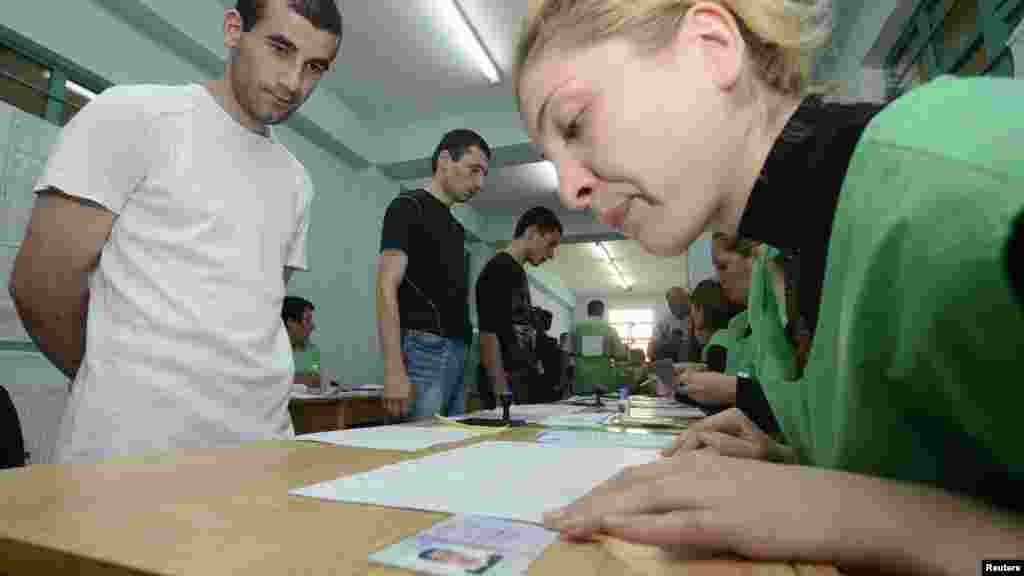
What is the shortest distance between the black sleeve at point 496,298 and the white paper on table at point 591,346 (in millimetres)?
1095

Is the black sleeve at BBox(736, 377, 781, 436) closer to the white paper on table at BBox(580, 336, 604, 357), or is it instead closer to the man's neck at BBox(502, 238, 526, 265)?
the man's neck at BBox(502, 238, 526, 265)

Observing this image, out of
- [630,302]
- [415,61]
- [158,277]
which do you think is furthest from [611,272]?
[158,277]

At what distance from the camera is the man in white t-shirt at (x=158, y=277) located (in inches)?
33.2

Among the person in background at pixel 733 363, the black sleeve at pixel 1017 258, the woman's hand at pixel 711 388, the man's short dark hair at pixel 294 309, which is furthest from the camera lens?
the man's short dark hair at pixel 294 309

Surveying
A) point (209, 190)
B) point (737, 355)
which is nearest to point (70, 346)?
point (209, 190)

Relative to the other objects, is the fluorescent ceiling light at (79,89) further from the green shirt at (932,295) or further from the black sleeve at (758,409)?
the green shirt at (932,295)

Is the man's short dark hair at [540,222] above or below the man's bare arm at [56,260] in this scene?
above

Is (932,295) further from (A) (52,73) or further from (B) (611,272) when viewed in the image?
(B) (611,272)

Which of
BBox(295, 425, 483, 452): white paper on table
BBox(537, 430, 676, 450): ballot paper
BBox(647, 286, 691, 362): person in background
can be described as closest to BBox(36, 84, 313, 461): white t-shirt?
BBox(295, 425, 483, 452): white paper on table

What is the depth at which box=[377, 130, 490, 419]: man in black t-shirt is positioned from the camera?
179cm

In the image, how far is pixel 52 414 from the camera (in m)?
2.37

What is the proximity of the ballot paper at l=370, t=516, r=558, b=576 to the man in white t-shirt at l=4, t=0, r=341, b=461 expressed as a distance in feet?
2.03

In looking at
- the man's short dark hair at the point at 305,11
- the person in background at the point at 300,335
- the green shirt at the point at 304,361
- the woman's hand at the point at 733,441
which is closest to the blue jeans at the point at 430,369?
the man's short dark hair at the point at 305,11

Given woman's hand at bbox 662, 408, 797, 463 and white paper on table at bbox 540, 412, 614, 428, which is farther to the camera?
white paper on table at bbox 540, 412, 614, 428
